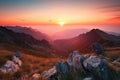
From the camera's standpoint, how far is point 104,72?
106 m

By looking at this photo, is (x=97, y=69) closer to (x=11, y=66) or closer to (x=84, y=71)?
(x=84, y=71)

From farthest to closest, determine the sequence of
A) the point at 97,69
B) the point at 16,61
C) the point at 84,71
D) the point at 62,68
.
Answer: the point at 16,61 < the point at 62,68 < the point at 84,71 < the point at 97,69

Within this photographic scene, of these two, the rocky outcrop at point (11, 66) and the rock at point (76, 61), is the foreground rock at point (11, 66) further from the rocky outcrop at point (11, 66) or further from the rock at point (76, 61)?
the rock at point (76, 61)

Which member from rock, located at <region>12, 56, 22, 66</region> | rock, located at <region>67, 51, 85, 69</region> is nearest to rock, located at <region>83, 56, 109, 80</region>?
rock, located at <region>67, 51, 85, 69</region>

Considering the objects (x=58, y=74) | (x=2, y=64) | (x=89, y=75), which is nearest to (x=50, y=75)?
(x=58, y=74)

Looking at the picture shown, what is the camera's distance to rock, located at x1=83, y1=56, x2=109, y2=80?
10484cm

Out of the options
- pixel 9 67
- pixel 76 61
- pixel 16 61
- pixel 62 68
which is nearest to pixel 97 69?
pixel 76 61

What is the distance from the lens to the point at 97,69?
105 metres

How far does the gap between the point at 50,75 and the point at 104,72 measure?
103 feet

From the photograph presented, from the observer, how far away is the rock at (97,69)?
344ft

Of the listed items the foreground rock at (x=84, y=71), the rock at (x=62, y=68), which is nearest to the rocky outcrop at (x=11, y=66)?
the foreground rock at (x=84, y=71)

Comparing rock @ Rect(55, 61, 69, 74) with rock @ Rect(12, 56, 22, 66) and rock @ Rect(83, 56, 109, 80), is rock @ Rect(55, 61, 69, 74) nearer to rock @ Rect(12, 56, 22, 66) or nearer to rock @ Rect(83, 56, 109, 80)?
rock @ Rect(83, 56, 109, 80)

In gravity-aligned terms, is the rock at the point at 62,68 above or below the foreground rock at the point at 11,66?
above

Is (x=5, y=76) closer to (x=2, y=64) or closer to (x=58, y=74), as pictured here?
(x=2, y=64)
